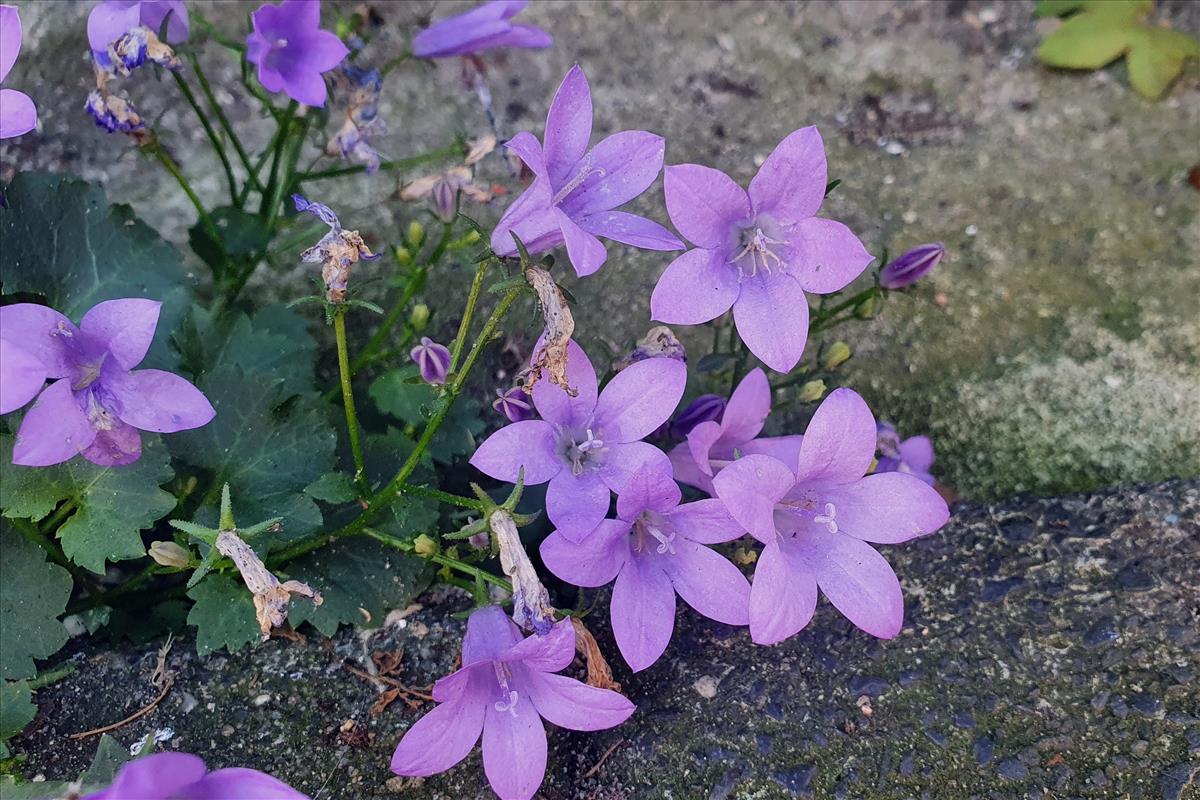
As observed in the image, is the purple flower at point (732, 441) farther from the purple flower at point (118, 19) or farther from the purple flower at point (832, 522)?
the purple flower at point (118, 19)

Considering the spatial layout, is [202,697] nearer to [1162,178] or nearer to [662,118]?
[662,118]

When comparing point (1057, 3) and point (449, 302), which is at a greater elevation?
point (1057, 3)

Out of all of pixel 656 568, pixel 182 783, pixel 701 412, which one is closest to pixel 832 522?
pixel 656 568

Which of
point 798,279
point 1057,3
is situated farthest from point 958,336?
point 1057,3

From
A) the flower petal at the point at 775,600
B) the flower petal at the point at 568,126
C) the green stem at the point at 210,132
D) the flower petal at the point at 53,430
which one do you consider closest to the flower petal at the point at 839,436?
the flower petal at the point at 775,600

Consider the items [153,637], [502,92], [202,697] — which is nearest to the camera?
[202,697]

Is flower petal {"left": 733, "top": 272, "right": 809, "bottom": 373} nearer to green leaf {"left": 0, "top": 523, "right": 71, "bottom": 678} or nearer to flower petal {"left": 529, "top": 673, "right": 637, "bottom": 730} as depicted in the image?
flower petal {"left": 529, "top": 673, "right": 637, "bottom": 730}

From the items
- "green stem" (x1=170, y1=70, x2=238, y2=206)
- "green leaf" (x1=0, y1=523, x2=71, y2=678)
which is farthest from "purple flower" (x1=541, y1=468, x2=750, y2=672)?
"green stem" (x1=170, y1=70, x2=238, y2=206)
